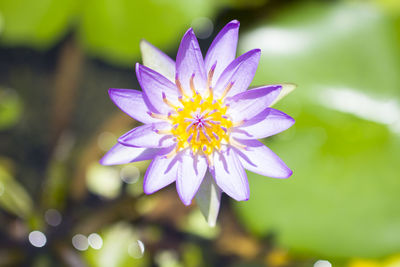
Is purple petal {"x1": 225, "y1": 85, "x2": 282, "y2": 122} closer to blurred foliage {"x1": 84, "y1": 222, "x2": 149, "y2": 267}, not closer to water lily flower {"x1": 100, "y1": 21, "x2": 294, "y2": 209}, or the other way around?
water lily flower {"x1": 100, "y1": 21, "x2": 294, "y2": 209}

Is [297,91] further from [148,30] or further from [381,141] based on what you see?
[148,30]

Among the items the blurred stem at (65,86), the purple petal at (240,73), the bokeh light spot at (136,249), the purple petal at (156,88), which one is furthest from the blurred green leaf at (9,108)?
the purple petal at (240,73)

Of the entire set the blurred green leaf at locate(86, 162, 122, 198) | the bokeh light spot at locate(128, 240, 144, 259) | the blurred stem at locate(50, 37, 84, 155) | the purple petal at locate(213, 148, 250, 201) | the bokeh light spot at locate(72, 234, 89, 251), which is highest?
the purple petal at locate(213, 148, 250, 201)

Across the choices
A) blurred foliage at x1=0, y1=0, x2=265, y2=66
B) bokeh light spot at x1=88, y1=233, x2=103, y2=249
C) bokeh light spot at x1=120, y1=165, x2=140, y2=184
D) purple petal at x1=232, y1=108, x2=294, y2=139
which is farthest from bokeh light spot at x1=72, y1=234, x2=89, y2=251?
purple petal at x1=232, y1=108, x2=294, y2=139

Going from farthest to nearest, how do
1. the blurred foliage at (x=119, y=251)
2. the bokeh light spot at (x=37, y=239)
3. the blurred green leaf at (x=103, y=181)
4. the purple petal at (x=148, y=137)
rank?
the blurred green leaf at (x=103, y=181) → the bokeh light spot at (x=37, y=239) → the blurred foliage at (x=119, y=251) → the purple petal at (x=148, y=137)

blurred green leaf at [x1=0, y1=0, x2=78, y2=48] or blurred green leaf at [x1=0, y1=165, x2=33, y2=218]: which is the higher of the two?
blurred green leaf at [x1=0, y1=0, x2=78, y2=48]

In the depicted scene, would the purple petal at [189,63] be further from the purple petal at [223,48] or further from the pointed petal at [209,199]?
the pointed petal at [209,199]

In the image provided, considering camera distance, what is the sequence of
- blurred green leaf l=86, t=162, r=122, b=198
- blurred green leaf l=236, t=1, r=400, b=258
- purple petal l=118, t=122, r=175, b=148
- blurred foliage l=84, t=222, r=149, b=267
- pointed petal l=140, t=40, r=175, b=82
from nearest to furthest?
purple petal l=118, t=122, r=175, b=148
pointed petal l=140, t=40, r=175, b=82
blurred green leaf l=236, t=1, r=400, b=258
blurred foliage l=84, t=222, r=149, b=267
blurred green leaf l=86, t=162, r=122, b=198
